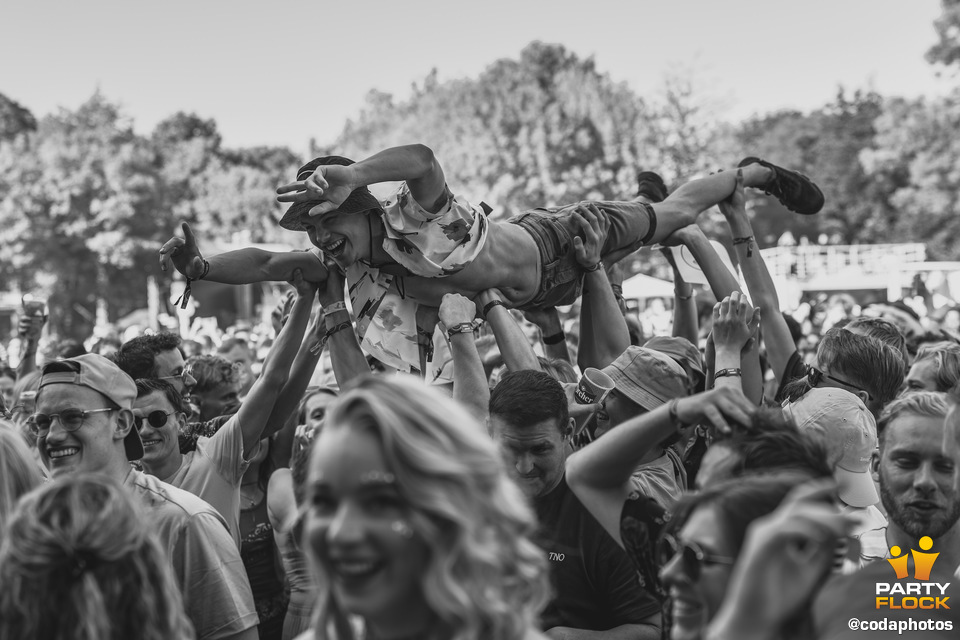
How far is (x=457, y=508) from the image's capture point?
195 centimetres

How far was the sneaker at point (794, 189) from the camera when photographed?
589cm

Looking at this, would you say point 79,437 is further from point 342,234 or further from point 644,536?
point 644,536

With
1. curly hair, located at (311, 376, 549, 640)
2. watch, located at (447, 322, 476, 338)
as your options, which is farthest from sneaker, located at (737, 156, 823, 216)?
curly hair, located at (311, 376, 549, 640)

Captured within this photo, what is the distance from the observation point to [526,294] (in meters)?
4.98

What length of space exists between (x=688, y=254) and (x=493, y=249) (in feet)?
5.27

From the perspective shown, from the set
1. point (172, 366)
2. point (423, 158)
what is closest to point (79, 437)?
point (423, 158)

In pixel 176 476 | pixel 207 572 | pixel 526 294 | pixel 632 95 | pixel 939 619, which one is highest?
pixel 632 95

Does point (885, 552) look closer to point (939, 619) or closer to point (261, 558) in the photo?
point (939, 619)

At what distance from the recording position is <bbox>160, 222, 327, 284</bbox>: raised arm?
4.09 metres

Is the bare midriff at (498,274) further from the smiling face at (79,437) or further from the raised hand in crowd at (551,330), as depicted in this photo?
the smiling face at (79,437)

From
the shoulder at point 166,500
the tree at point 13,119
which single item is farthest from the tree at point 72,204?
the shoulder at point 166,500

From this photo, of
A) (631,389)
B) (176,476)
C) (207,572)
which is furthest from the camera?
(176,476)

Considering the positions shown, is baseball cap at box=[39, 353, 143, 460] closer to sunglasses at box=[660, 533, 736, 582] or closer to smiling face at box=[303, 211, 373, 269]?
smiling face at box=[303, 211, 373, 269]

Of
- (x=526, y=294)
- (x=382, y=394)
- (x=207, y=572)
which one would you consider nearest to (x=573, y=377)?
(x=526, y=294)
